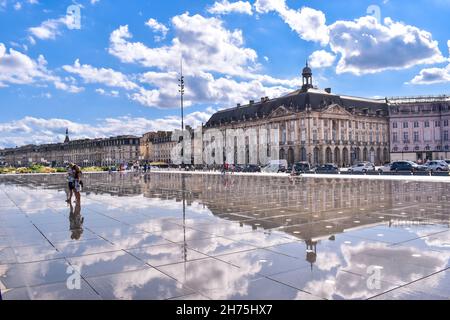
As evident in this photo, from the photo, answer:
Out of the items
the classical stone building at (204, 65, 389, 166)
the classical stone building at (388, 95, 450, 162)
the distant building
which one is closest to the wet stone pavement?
the classical stone building at (204, 65, 389, 166)

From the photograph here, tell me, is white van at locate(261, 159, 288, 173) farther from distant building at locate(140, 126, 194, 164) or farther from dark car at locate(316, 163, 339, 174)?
distant building at locate(140, 126, 194, 164)

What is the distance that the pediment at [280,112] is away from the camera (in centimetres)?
9191

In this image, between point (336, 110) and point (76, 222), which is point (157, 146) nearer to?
point (336, 110)

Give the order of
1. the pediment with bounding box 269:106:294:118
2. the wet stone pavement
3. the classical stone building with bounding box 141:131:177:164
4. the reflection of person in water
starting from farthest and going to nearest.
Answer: the classical stone building with bounding box 141:131:177:164, the pediment with bounding box 269:106:294:118, the reflection of person in water, the wet stone pavement

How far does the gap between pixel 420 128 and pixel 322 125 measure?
95.5ft

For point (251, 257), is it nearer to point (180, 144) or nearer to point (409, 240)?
point (409, 240)

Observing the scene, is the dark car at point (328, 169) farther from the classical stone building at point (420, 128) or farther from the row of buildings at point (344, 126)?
the classical stone building at point (420, 128)

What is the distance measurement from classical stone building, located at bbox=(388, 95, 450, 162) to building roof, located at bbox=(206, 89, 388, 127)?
16.2 feet

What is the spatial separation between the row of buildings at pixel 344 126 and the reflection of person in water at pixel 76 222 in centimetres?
7762

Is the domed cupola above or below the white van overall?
above

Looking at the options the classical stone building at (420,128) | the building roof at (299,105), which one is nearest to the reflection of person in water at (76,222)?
the building roof at (299,105)

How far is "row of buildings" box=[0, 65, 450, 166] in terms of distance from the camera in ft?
292
